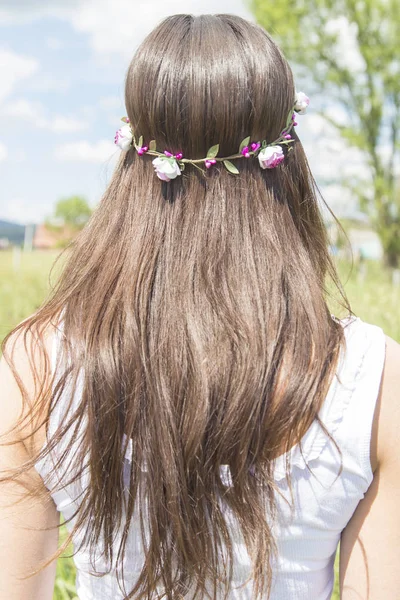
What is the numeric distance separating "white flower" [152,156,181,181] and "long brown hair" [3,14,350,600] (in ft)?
0.09

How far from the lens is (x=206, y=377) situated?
3.27ft

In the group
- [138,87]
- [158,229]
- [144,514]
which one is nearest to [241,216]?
[158,229]

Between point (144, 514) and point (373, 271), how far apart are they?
14.0m

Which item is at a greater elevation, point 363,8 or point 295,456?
point 363,8

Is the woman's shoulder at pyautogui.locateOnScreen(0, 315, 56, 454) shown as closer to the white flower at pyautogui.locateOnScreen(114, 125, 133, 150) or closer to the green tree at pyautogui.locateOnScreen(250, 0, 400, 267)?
the white flower at pyautogui.locateOnScreen(114, 125, 133, 150)

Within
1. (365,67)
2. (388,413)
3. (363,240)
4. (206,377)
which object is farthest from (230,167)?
(363,240)

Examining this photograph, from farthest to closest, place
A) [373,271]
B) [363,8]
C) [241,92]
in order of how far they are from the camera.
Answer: [363,8]
[373,271]
[241,92]

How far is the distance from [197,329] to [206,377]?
8 cm

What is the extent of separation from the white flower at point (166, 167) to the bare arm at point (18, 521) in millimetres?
380

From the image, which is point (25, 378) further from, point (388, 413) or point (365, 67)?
point (365, 67)

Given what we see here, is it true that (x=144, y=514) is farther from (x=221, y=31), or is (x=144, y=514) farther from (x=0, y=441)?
(x=221, y=31)

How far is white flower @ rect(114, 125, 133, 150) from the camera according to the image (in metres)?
1.15

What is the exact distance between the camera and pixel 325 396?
39.8 inches

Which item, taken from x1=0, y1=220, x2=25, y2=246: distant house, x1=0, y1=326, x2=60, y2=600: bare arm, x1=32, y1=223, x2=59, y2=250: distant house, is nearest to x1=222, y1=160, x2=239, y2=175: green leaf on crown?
x1=0, y1=326, x2=60, y2=600: bare arm
